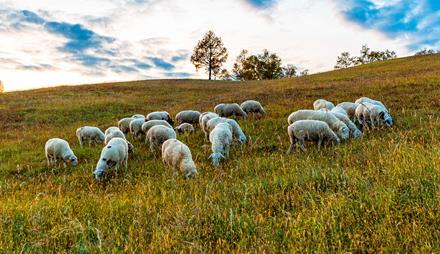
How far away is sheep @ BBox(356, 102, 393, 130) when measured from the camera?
513 inches

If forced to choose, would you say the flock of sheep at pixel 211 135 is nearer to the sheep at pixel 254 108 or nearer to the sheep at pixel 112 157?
the sheep at pixel 112 157

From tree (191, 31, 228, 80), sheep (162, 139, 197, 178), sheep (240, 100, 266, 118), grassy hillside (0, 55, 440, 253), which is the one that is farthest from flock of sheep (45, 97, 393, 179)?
tree (191, 31, 228, 80)

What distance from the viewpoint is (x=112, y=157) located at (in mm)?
10484

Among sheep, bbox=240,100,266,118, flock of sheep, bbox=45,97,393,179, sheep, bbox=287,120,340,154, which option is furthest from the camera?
sheep, bbox=240,100,266,118

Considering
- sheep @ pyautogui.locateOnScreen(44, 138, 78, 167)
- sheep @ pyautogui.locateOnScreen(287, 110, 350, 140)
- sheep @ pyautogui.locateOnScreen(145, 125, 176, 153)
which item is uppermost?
sheep @ pyautogui.locateOnScreen(287, 110, 350, 140)

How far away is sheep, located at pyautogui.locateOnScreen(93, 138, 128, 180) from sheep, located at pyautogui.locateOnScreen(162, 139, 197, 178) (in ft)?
4.14

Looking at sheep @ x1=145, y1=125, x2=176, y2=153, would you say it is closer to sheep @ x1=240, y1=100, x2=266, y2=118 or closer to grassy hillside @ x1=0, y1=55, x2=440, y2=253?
grassy hillside @ x1=0, y1=55, x2=440, y2=253

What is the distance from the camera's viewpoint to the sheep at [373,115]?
13033 mm

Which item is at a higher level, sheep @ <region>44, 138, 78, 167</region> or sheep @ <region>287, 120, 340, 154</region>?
sheep @ <region>287, 120, 340, 154</region>

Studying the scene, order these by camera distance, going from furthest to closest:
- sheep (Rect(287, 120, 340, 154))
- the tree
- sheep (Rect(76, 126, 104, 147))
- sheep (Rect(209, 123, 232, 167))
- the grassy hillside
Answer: the tree < sheep (Rect(76, 126, 104, 147)) < sheep (Rect(287, 120, 340, 154)) < sheep (Rect(209, 123, 232, 167)) < the grassy hillside

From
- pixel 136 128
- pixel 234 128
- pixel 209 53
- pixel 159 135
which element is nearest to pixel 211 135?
pixel 234 128

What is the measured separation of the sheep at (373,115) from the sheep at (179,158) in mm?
6524

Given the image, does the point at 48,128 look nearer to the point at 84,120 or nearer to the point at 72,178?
the point at 84,120

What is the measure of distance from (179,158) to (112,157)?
2033mm
